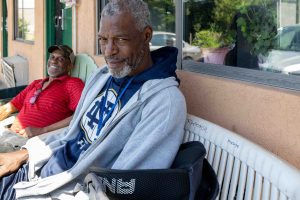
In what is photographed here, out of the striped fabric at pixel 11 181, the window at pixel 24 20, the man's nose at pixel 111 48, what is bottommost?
the striped fabric at pixel 11 181

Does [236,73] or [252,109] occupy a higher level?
[236,73]

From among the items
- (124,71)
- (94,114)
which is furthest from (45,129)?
(124,71)

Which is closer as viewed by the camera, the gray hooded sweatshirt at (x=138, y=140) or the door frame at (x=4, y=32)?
the gray hooded sweatshirt at (x=138, y=140)

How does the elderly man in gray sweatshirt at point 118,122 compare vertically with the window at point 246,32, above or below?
below

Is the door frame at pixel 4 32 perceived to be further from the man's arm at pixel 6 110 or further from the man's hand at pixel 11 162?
the man's hand at pixel 11 162

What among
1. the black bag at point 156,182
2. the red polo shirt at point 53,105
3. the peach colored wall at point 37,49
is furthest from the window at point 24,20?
the black bag at point 156,182

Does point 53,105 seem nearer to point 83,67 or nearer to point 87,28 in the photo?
point 83,67

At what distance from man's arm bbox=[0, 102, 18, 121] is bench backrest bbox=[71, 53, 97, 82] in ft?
1.93

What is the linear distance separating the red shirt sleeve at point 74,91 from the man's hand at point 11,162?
855 mm

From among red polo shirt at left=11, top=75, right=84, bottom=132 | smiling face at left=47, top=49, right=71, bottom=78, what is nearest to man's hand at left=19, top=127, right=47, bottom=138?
red polo shirt at left=11, top=75, right=84, bottom=132

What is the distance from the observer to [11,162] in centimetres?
204

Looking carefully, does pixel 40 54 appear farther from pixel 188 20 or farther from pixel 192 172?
pixel 192 172

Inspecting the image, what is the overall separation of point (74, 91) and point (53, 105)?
7.5 inches

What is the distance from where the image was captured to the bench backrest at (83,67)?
3296 millimetres
